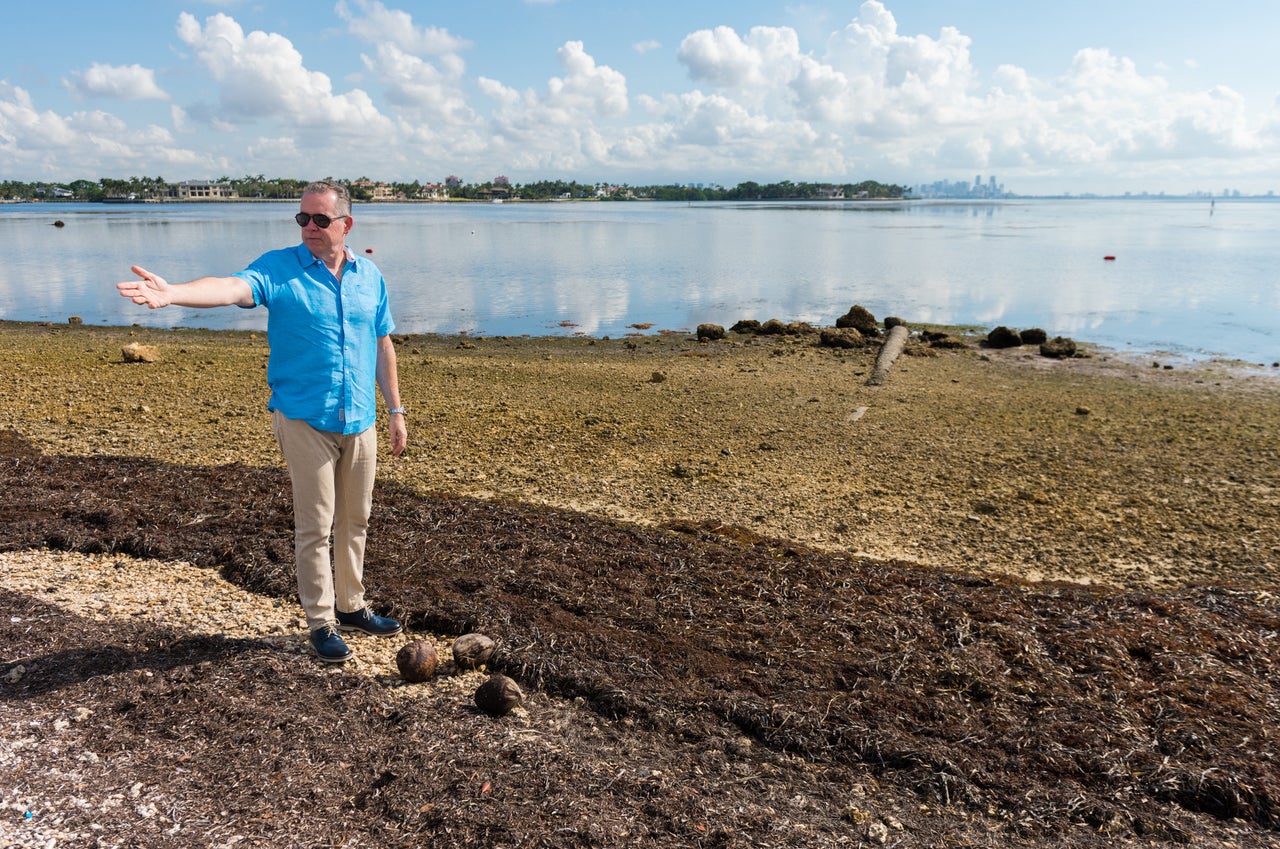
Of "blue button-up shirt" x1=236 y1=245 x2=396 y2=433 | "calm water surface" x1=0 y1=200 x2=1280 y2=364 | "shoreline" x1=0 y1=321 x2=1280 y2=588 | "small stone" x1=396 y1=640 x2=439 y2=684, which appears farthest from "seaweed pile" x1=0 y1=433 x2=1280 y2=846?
"calm water surface" x1=0 y1=200 x2=1280 y2=364

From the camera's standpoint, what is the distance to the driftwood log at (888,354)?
1491cm

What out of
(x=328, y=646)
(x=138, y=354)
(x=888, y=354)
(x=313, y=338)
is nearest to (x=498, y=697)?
(x=328, y=646)

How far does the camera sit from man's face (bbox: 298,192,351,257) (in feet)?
12.5

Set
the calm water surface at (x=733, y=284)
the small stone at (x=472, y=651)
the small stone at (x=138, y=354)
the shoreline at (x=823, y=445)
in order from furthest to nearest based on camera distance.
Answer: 1. the calm water surface at (x=733, y=284)
2. the small stone at (x=138, y=354)
3. the shoreline at (x=823, y=445)
4. the small stone at (x=472, y=651)

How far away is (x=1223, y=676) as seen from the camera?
442 cm

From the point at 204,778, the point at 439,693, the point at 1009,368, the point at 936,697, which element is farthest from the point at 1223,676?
the point at 1009,368

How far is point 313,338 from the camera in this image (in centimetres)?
386

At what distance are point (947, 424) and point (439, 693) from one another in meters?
9.09

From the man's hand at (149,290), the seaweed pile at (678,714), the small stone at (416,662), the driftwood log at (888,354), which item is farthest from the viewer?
the driftwood log at (888,354)

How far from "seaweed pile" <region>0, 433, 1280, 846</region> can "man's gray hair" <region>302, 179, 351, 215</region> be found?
2.20 meters

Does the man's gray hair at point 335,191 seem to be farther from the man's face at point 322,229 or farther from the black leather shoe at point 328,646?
the black leather shoe at point 328,646

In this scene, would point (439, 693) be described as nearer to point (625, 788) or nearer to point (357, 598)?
point (357, 598)

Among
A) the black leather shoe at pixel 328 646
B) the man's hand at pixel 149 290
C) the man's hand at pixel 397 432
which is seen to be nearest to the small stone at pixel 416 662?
the black leather shoe at pixel 328 646

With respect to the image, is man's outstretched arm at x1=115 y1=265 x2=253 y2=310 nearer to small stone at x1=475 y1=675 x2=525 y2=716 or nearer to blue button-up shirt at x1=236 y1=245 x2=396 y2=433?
blue button-up shirt at x1=236 y1=245 x2=396 y2=433
